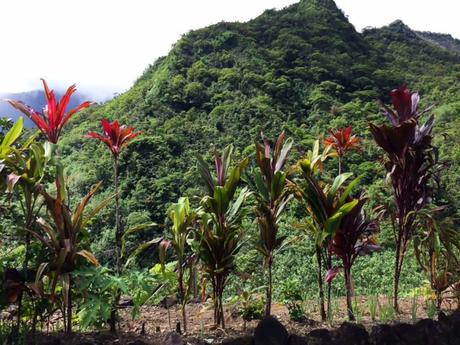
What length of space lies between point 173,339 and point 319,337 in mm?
879

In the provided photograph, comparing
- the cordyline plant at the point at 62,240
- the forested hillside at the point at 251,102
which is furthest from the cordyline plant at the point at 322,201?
the forested hillside at the point at 251,102

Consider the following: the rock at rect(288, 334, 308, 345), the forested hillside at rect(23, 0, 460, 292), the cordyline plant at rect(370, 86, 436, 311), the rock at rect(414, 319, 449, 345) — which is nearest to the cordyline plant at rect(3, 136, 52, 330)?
the rock at rect(288, 334, 308, 345)

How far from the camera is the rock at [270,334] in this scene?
9.50 feet

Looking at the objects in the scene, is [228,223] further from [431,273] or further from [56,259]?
[431,273]

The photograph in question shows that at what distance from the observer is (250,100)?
52.4ft

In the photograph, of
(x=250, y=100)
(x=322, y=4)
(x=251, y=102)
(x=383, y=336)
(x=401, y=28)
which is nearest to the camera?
(x=383, y=336)

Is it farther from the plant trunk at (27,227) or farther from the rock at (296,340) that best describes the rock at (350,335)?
the plant trunk at (27,227)

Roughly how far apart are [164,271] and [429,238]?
1.95 m

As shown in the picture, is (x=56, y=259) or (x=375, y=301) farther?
(x=375, y=301)

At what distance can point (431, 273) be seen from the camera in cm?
375

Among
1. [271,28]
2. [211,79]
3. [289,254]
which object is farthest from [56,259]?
[271,28]

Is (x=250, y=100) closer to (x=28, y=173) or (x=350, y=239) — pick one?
(x=350, y=239)

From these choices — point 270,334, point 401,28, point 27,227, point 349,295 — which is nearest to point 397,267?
point 349,295

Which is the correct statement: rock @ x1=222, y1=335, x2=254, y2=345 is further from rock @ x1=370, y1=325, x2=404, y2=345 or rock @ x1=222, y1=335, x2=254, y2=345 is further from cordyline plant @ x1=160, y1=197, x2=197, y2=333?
rock @ x1=370, y1=325, x2=404, y2=345
